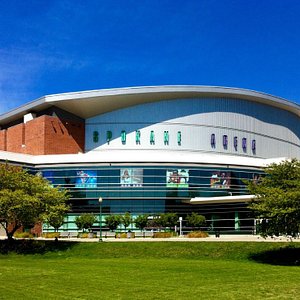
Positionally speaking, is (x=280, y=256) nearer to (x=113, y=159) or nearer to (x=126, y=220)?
(x=126, y=220)

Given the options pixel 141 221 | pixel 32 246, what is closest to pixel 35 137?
pixel 141 221

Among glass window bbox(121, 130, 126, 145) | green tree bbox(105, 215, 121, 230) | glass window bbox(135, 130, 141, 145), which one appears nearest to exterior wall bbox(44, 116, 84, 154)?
glass window bbox(121, 130, 126, 145)

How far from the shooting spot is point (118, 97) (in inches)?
3017

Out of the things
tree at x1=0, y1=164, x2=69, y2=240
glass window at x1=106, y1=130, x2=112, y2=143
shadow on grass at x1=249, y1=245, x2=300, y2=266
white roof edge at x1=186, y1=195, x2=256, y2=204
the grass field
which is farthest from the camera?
glass window at x1=106, y1=130, x2=112, y2=143

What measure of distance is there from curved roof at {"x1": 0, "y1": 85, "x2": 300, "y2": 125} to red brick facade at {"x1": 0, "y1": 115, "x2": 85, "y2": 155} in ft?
7.75

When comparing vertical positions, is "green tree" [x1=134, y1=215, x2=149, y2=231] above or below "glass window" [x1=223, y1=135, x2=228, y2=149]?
below

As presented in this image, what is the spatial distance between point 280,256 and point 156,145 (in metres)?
46.9

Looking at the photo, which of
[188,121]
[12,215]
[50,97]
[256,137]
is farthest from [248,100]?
[12,215]

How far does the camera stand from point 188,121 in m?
78.4

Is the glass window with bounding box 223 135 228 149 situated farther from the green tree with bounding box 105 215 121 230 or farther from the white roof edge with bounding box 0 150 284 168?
the green tree with bounding box 105 215 121 230

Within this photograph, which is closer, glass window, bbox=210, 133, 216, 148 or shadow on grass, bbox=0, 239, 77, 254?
shadow on grass, bbox=0, 239, 77, 254

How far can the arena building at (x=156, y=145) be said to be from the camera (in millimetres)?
65062

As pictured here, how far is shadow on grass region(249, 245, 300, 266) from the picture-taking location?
30206 millimetres

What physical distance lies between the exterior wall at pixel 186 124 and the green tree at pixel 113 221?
2025 centimetres
